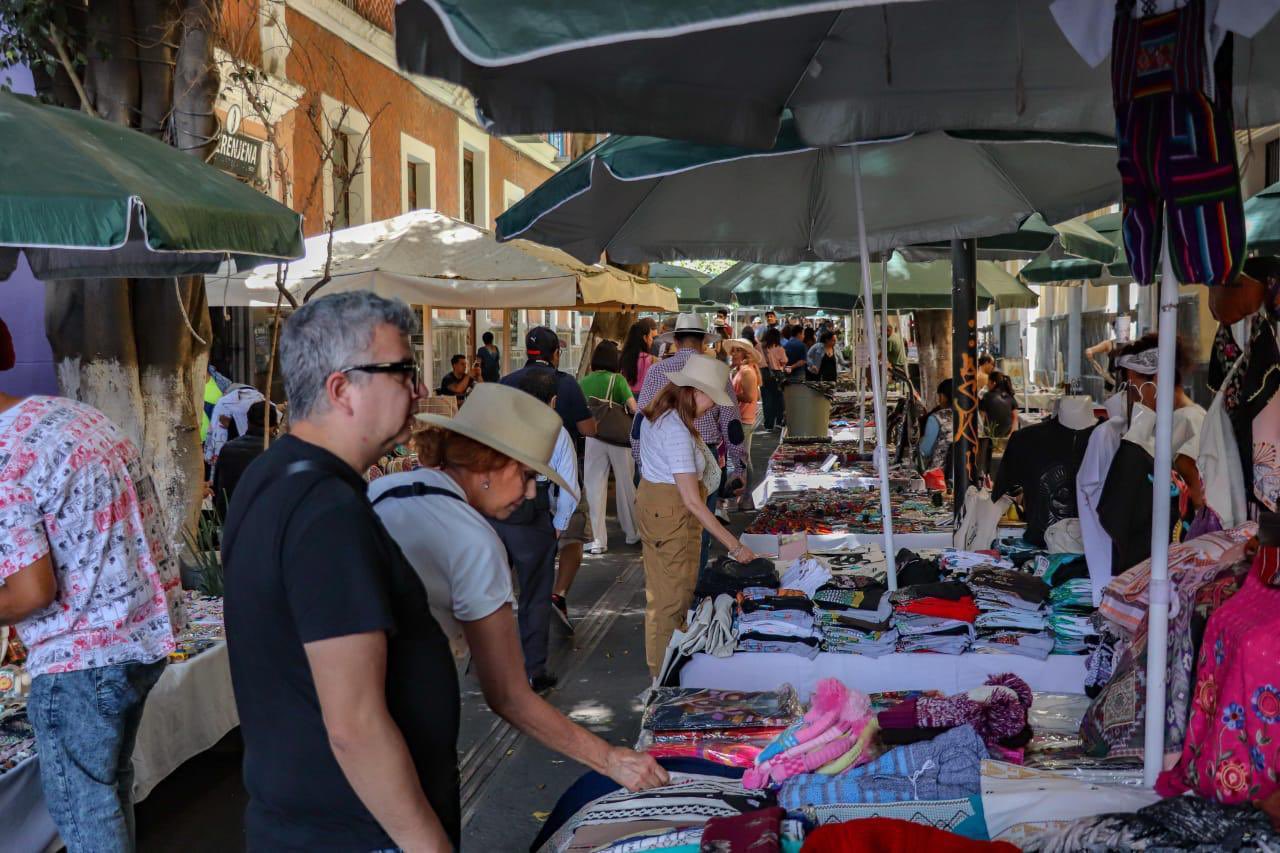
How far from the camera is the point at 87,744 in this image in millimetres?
3463

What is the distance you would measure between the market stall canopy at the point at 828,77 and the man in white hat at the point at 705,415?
11.9ft

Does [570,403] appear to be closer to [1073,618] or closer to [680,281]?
[1073,618]

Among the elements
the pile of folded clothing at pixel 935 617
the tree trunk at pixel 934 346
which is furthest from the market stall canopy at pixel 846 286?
the pile of folded clothing at pixel 935 617

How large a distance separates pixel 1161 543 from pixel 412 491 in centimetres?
178

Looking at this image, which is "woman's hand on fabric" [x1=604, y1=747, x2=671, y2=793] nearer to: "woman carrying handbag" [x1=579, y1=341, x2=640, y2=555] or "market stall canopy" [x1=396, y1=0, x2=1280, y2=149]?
"market stall canopy" [x1=396, y1=0, x2=1280, y2=149]

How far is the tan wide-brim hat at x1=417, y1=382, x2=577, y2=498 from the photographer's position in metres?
2.81

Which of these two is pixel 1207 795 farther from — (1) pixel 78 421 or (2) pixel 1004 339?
(2) pixel 1004 339

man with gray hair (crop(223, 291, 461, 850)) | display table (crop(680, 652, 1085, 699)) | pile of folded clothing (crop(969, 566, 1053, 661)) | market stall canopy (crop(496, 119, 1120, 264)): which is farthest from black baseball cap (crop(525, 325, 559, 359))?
man with gray hair (crop(223, 291, 461, 850))

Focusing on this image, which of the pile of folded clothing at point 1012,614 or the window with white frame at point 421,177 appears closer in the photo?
the pile of folded clothing at point 1012,614

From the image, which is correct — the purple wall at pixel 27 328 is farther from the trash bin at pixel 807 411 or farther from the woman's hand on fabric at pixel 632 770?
the trash bin at pixel 807 411

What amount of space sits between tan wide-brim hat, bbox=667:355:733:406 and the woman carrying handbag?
4167mm

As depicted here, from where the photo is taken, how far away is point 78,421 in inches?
137

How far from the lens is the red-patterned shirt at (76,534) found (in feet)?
10.9

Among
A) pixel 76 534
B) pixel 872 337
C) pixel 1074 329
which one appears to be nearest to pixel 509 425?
pixel 76 534
